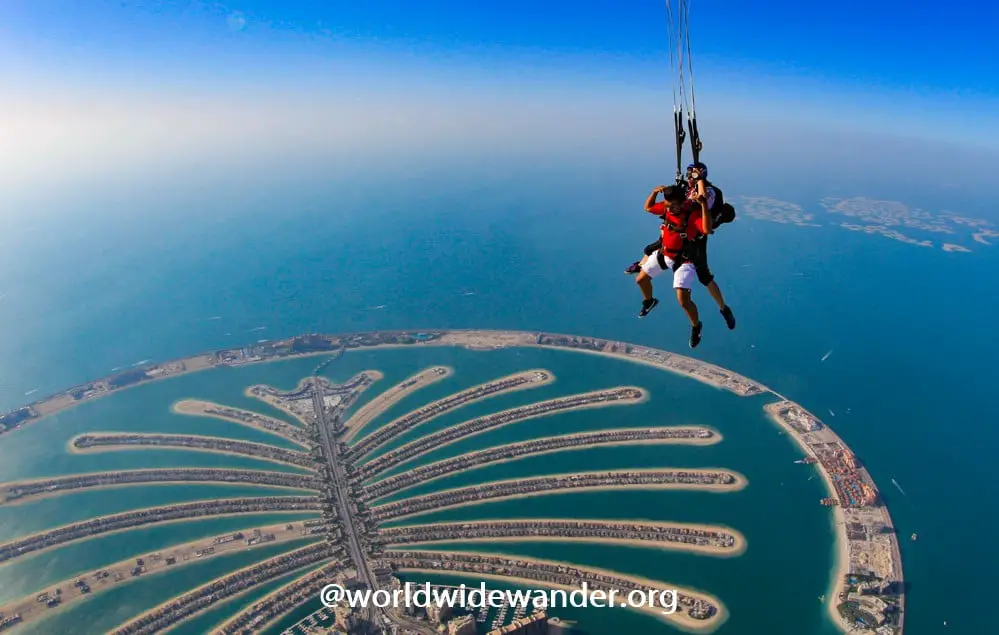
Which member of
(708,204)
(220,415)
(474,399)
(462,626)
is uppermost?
(708,204)

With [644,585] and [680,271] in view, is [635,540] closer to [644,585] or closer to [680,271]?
[644,585]

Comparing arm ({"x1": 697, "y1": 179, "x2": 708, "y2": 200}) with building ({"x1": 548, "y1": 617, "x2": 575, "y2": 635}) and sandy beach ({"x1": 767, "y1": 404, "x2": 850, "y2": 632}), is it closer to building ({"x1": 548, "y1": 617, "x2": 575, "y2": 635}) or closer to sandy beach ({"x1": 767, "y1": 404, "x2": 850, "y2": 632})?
building ({"x1": 548, "y1": 617, "x2": 575, "y2": 635})

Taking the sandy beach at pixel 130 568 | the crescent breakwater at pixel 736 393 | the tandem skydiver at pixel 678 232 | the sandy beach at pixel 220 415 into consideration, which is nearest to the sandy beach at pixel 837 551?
the crescent breakwater at pixel 736 393

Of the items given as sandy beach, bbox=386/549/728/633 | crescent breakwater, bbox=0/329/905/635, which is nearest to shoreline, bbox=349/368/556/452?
crescent breakwater, bbox=0/329/905/635

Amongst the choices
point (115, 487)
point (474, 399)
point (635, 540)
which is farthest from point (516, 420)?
point (115, 487)

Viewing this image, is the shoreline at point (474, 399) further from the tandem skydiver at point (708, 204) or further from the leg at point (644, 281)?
the tandem skydiver at point (708, 204)

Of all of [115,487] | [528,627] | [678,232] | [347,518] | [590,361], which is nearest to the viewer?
[678,232]
